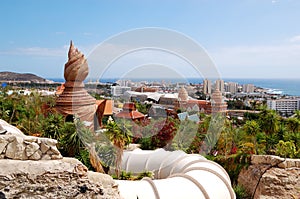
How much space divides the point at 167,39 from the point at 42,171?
7255 millimetres

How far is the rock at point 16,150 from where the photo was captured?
4.39 metres

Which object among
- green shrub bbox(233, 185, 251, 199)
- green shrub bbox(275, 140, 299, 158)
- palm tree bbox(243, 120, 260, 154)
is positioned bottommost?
green shrub bbox(233, 185, 251, 199)

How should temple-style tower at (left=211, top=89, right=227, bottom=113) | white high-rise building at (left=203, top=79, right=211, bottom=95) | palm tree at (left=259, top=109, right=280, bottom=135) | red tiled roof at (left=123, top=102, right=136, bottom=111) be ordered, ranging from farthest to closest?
temple-style tower at (left=211, top=89, right=227, bottom=113)
white high-rise building at (left=203, top=79, right=211, bottom=95)
red tiled roof at (left=123, top=102, right=136, bottom=111)
palm tree at (left=259, top=109, right=280, bottom=135)

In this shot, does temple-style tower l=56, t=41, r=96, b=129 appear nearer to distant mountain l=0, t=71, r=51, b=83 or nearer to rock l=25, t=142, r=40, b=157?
rock l=25, t=142, r=40, b=157

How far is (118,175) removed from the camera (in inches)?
368

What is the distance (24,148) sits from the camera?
4.44 meters

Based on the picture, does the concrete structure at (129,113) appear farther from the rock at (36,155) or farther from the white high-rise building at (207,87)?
the rock at (36,155)

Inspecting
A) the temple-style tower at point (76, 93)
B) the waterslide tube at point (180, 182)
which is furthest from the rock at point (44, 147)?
the temple-style tower at point (76, 93)

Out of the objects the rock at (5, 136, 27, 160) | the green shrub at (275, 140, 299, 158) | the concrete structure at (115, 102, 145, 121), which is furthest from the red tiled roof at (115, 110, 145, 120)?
the rock at (5, 136, 27, 160)

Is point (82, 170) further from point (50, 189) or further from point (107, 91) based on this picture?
point (107, 91)

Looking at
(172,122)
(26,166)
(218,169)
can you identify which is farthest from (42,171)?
(172,122)

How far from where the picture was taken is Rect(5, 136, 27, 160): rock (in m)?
4.39

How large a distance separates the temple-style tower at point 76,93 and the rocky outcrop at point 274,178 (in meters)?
7.45

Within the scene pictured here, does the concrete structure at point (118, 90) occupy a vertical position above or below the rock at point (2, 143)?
above
